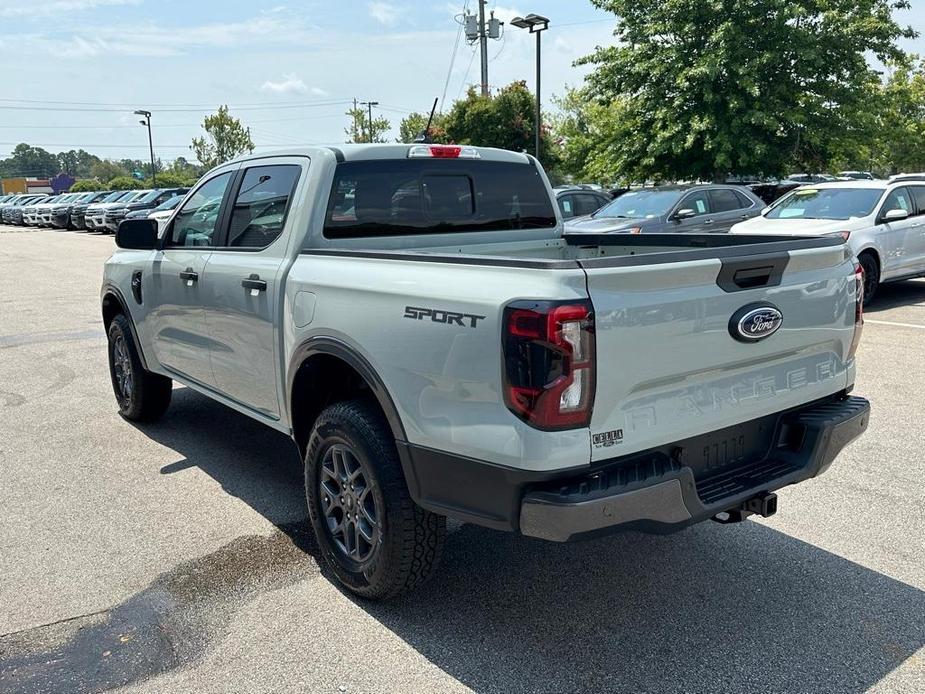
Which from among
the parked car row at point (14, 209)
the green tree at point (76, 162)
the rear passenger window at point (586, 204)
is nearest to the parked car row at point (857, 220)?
the rear passenger window at point (586, 204)

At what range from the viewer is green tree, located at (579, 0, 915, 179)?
59.8ft

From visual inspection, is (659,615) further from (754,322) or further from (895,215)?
(895,215)

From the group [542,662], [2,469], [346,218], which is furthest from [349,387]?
[2,469]

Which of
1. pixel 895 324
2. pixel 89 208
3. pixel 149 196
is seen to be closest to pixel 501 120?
pixel 149 196

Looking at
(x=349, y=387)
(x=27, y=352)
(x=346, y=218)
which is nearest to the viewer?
(x=349, y=387)

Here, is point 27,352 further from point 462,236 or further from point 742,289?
point 742,289

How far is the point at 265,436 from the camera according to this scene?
19.4 ft

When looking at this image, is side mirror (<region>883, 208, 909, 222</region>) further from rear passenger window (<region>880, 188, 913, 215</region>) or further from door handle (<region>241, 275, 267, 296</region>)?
door handle (<region>241, 275, 267, 296</region>)

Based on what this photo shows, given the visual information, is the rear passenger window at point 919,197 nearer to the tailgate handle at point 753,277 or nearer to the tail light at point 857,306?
the tail light at point 857,306

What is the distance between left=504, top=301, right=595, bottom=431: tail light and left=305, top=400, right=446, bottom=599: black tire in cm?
76

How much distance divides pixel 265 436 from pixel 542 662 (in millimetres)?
3393

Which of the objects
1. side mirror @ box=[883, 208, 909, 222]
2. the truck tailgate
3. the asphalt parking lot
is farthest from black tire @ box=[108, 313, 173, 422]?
side mirror @ box=[883, 208, 909, 222]

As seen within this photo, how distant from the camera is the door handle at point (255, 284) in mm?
4039

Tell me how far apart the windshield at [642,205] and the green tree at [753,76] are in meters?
5.91
